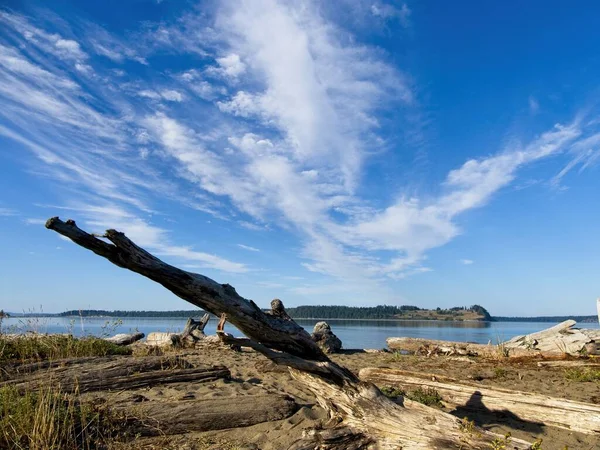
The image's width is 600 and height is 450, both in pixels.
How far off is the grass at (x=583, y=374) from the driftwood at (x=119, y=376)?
27.4ft

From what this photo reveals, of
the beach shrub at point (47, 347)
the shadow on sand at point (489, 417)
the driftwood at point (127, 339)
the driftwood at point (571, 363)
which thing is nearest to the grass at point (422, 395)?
the shadow on sand at point (489, 417)

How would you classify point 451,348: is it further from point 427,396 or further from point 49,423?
point 49,423

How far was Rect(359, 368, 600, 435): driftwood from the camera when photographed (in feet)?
19.6

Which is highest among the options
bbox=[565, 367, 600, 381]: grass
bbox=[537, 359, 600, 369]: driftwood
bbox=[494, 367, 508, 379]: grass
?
bbox=[537, 359, 600, 369]: driftwood

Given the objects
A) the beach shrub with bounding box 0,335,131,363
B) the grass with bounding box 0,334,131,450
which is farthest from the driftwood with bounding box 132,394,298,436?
the beach shrub with bounding box 0,335,131,363

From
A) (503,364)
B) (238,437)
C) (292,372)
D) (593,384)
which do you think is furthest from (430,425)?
(503,364)

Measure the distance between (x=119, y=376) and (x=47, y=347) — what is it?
3329 mm

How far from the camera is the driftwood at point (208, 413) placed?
5484mm

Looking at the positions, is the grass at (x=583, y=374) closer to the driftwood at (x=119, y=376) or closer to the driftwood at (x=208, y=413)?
the driftwood at (x=208, y=413)

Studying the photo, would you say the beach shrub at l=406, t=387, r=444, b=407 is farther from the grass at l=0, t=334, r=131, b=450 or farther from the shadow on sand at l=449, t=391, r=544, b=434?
the grass at l=0, t=334, r=131, b=450

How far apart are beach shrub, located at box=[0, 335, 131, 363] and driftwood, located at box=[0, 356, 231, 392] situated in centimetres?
202

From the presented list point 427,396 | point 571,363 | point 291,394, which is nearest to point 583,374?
point 571,363

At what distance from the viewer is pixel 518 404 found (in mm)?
6457

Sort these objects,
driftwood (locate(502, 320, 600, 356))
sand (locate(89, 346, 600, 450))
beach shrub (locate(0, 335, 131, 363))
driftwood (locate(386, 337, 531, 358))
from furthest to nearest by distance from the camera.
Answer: driftwood (locate(386, 337, 531, 358))
driftwood (locate(502, 320, 600, 356))
beach shrub (locate(0, 335, 131, 363))
sand (locate(89, 346, 600, 450))
